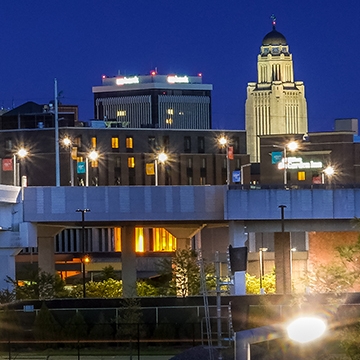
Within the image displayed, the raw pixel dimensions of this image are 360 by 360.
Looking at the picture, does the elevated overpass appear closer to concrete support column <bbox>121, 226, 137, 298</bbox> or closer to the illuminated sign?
concrete support column <bbox>121, 226, 137, 298</bbox>

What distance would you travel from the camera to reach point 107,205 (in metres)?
74.3

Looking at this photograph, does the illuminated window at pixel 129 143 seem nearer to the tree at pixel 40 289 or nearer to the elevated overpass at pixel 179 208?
the elevated overpass at pixel 179 208

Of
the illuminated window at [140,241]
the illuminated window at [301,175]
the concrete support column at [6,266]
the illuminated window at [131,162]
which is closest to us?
the concrete support column at [6,266]

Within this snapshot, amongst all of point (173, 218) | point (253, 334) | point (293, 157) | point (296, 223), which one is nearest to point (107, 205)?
point (173, 218)

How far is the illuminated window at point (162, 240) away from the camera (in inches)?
5915

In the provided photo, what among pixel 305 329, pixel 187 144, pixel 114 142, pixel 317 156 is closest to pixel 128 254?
pixel 114 142

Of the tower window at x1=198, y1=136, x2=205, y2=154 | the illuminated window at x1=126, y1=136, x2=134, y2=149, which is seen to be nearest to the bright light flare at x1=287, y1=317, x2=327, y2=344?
the illuminated window at x1=126, y1=136, x2=134, y2=149

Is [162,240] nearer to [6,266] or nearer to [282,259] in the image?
[282,259]

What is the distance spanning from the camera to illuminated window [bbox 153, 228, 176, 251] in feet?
493

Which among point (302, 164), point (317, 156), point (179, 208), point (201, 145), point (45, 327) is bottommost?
point (45, 327)

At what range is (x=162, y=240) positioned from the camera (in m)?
151

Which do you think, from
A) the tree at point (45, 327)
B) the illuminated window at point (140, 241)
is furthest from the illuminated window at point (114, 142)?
the tree at point (45, 327)

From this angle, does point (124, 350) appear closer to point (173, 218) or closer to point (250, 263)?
point (173, 218)

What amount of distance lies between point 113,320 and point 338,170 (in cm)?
11583
